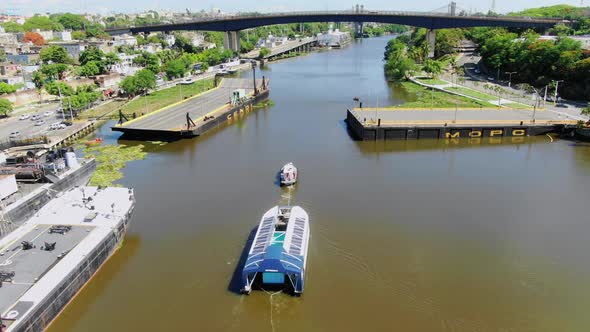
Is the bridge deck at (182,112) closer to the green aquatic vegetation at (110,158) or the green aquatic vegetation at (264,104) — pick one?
the green aquatic vegetation at (264,104)

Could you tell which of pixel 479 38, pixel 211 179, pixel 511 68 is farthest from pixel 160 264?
pixel 479 38

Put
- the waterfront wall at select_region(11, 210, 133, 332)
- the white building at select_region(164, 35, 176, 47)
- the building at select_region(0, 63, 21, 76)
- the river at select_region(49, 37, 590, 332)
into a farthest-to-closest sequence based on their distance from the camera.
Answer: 1. the white building at select_region(164, 35, 176, 47)
2. the building at select_region(0, 63, 21, 76)
3. the river at select_region(49, 37, 590, 332)
4. the waterfront wall at select_region(11, 210, 133, 332)

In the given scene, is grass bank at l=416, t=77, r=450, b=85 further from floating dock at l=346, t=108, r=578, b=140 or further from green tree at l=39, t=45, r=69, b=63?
green tree at l=39, t=45, r=69, b=63

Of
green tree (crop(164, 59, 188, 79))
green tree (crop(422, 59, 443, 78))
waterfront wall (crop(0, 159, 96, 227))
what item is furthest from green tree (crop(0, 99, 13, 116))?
green tree (crop(422, 59, 443, 78))

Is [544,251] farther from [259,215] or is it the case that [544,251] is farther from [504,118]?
[504,118]

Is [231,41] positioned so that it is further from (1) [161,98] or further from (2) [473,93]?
(2) [473,93]

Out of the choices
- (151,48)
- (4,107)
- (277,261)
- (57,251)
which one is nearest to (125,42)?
(151,48)
